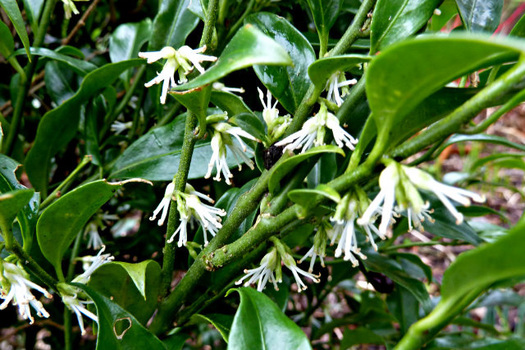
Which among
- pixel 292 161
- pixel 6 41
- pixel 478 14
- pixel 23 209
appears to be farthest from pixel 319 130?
pixel 6 41

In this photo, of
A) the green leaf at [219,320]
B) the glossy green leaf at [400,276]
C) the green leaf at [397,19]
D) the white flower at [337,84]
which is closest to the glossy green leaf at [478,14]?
the green leaf at [397,19]

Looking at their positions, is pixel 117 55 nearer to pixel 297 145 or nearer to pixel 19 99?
pixel 19 99

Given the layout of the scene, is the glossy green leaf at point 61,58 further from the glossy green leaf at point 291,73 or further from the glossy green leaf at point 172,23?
the glossy green leaf at point 291,73

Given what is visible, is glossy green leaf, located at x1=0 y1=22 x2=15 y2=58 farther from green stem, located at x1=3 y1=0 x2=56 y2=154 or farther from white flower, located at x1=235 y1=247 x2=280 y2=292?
white flower, located at x1=235 y1=247 x2=280 y2=292

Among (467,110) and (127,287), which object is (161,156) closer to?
(127,287)

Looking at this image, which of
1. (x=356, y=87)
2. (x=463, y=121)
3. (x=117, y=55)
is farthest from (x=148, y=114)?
(x=463, y=121)

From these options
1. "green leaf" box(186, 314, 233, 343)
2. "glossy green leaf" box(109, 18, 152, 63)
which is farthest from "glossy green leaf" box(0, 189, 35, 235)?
"glossy green leaf" box(109, 18, 152, 63)
